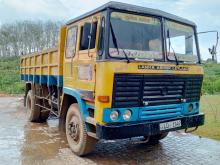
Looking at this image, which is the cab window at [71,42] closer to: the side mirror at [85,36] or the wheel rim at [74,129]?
the side mirror at [85,36]

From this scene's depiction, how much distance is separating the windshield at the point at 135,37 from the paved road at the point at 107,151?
1962 mm

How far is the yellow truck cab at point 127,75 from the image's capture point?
5277mm

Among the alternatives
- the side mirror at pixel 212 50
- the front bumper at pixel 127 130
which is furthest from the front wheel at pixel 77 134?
the side mirror at pixel 212 50

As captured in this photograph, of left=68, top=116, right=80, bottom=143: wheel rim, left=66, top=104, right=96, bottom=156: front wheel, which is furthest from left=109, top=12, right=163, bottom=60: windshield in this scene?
left=68, top=116, right=80, bottom=143: wheel rim

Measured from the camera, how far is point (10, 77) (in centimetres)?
2614

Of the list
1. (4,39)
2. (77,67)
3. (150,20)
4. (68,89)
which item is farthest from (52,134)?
(4,39)

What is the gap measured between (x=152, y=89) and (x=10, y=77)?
22338mm

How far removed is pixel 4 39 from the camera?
3509cm

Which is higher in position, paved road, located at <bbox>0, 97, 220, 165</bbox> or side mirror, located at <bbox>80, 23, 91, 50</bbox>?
side mirror, located at <bbox>80, 23, 91, 50</bbox>

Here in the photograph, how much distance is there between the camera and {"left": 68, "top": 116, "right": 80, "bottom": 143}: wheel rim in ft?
20.6

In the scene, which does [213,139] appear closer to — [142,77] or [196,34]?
[196,34]

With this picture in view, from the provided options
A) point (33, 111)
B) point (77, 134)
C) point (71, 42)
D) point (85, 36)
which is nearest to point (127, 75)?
point (85, 36)

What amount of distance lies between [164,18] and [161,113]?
176 centimetres

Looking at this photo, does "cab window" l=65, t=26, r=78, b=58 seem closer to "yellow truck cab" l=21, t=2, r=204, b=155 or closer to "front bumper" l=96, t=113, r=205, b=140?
"yellow truck cab" l=21, t=2, r=204, b=155
